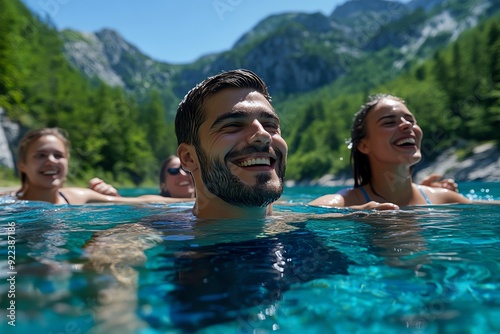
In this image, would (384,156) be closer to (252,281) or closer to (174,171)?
(252,281)

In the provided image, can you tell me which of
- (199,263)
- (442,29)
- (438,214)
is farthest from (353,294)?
(442,29)

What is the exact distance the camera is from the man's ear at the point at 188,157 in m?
3.35

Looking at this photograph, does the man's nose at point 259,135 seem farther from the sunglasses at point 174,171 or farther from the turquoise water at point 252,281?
the sunglasses at point 174,171

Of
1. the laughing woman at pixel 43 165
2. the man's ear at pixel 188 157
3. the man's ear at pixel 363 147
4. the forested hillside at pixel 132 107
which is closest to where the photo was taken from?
the man's ear at pixel 188 157

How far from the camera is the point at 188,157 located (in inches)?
135

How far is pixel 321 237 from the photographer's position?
287 cm

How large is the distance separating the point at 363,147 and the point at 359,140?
0.40 ft

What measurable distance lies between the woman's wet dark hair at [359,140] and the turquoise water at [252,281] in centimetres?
228

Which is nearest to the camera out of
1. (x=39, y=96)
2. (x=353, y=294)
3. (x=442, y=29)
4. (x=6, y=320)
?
(x=6, y=320)

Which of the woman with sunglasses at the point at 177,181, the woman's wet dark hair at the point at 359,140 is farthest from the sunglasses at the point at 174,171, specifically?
the woman's wet dark hair at the point at 359,140

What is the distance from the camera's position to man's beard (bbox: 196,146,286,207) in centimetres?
297

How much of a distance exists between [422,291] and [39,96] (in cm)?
4073

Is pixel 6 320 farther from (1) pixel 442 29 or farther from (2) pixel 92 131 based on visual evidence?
(1) pixel 442 29

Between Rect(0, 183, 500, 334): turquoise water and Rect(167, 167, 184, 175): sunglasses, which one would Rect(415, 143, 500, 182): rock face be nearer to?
Rect(167, 167, 184, 175): sunglasses
